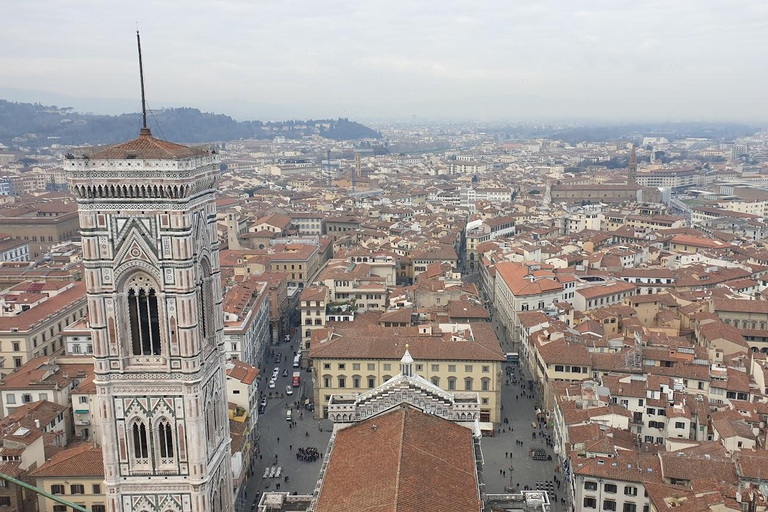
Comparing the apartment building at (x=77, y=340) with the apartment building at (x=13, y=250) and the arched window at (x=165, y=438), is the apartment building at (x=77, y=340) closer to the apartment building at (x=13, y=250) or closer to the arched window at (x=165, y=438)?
the arched window at (x=165, y=438)

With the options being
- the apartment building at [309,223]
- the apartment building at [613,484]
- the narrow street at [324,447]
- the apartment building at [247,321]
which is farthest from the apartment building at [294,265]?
the apartment building at [613,484]

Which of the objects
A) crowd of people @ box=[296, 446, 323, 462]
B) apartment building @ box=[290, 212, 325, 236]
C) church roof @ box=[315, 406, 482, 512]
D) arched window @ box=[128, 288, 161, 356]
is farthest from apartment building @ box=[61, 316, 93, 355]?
apartment building @ box=[290, 212, 325, 236]

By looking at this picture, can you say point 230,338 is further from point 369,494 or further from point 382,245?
point 382,245

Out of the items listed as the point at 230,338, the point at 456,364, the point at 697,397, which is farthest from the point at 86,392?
the point at 697,397

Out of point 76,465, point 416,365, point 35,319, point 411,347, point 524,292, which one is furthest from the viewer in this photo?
point 524,292

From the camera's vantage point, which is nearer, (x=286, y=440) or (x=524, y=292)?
(x=286, y=440)

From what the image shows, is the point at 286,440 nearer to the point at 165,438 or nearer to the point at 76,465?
the point at 76,465

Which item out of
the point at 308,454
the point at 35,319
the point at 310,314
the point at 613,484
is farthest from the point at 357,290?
the point at 613,484
